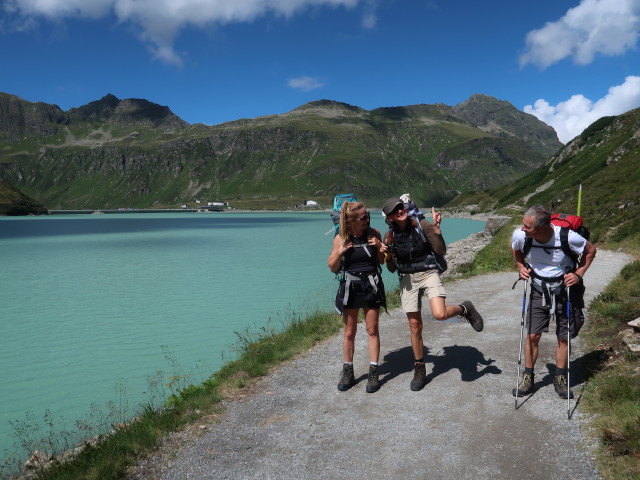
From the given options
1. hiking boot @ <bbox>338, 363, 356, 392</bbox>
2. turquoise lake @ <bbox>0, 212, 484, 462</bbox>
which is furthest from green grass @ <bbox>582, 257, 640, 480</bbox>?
turquoise lake @ <bbox>0, 212, 484, 462</bbox>

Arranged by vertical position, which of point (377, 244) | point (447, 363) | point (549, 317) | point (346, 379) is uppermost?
point (377, 244)

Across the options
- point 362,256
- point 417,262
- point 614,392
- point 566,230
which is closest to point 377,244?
point 362,256

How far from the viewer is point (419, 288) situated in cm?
746

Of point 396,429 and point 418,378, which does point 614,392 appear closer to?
point 418,378

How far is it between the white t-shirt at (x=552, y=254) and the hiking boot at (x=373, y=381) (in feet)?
10.2

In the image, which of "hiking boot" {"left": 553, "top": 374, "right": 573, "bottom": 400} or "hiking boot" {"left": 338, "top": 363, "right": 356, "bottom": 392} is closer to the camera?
"hiking boot" {"left": 553, "top": 374, "right": 573, "bottom": 400}

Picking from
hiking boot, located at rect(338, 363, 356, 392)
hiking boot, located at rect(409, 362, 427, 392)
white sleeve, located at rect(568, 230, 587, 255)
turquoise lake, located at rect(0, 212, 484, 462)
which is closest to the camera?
white sleeve, located at rect(568, 230, 587, 255)

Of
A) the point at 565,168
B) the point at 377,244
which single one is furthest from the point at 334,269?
the point at 565,168

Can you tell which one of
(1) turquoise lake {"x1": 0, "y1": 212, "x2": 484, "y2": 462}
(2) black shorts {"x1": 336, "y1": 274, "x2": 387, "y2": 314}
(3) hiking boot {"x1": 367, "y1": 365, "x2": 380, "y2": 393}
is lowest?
(1) turquoise lake {"x1": 0, "y1": 212, "x2": 484, "y2": 462}

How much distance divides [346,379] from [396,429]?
1.75 metres

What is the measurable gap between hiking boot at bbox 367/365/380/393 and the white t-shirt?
10.2 feet

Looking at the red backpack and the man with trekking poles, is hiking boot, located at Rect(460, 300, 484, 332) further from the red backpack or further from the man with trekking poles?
the red backpack

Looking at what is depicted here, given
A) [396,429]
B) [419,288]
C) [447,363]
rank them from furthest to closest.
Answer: [447,363]
[419,288]
[396,429]

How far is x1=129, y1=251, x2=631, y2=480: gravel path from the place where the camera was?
5.32 metres
